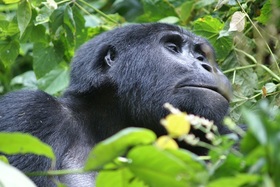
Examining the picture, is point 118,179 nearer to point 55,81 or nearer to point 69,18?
point 69,18

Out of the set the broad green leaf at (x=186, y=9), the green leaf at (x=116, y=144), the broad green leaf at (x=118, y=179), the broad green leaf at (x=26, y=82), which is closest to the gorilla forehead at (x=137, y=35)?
the broad green leaf at (x=186, y=9)

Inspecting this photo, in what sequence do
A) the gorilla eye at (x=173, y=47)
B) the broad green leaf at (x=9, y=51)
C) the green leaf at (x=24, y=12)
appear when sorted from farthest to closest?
the broad green leaf at (x=9, y=51) → the gorilla eye at (x=173, y=47) → the green leaf at (x=24, y=12)

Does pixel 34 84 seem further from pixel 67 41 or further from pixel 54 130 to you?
pixel 54 130

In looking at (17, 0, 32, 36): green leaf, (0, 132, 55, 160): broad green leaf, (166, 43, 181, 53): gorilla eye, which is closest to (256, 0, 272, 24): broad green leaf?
(166, 43, 181, 53): gorilla eye

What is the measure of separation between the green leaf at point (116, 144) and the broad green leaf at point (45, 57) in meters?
2.47

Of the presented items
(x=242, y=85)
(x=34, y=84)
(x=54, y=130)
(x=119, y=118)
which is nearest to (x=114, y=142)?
(x=54, y=130)

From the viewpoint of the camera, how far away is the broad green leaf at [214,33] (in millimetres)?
3527

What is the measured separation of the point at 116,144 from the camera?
1309 mm

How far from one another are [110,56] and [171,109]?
1946 mm

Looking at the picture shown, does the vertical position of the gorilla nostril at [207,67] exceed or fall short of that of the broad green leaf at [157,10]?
it exceeds it

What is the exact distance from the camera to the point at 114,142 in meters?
1.29

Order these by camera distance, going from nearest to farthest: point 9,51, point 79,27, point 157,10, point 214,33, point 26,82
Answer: point 9,51, point 214,33, point 79,27, point 157,10, point 26,82

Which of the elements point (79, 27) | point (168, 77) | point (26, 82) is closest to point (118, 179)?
point (168, 77)

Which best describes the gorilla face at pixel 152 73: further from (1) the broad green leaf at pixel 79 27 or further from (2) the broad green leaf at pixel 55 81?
(2) the broad green leaf at pixel 55 81
